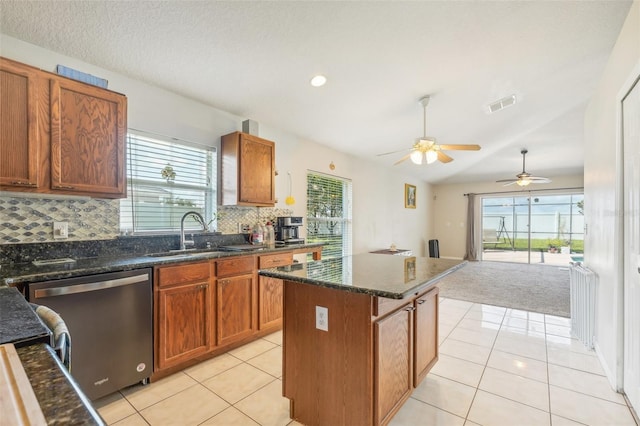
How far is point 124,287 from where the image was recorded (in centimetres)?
201

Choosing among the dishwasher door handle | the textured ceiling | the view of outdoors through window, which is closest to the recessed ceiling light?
the textured ceiling

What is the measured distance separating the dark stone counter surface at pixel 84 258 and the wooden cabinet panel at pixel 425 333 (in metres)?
1.62

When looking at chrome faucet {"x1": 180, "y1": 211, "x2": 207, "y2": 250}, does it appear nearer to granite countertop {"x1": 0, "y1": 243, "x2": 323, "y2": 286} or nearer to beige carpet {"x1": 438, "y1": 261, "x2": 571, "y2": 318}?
granite countertop {"x1": 0, "y1": 243, "x2": 323, "y2": 286}

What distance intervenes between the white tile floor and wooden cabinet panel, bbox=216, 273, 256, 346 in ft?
0.60

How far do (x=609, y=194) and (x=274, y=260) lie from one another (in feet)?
9.91

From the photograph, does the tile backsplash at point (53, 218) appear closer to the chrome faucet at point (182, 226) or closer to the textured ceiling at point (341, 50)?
the chrome faucet at point (182, 226)

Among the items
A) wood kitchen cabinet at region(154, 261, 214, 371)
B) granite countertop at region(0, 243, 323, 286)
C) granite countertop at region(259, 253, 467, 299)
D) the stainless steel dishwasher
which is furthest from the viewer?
wood kitchen cabinet at region(154, 261, 214, 371)

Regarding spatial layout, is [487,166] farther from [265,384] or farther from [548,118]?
[265,384]

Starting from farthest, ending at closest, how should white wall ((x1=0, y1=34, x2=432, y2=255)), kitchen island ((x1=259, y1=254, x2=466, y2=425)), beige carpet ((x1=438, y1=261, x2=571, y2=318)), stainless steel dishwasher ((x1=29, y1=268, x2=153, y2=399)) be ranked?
beige carpet ((x1=438, y1=261, x2=571, y2=318))
white wall ((x1=0, y1=34, x2=432, y2=255))
stainless steel dishwasher ((x1=29, y1=268, x2=153, y2=399))
kitchen island ((x1=259, y1=254, x2=466, y2=425))

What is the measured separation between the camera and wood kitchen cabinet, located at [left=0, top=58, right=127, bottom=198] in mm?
1799

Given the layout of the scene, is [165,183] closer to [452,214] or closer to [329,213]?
[329,213]

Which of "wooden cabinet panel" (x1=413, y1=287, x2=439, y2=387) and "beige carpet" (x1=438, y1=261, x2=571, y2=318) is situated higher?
"wooden cabinet panel" (x1=413, y1=287, x2=439, y2=387)

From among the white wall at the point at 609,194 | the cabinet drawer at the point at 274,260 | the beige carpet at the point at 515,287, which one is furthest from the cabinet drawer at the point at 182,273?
the beige carpet at the point at 515,287

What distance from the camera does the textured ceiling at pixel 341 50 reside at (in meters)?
2.03
